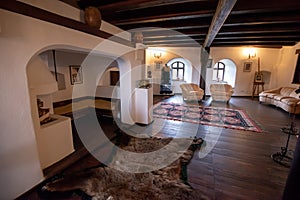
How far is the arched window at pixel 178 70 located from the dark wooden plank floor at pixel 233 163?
231 inches

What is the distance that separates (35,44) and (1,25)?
12.1 inches

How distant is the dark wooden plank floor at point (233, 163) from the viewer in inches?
73.2

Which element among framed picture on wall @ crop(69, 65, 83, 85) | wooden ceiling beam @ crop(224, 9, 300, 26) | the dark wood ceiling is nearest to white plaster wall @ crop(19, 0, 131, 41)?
the dark wood ceiling

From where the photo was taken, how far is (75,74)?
507cm

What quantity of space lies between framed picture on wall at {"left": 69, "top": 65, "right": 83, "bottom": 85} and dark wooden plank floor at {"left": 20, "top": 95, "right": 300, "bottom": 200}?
2219mm

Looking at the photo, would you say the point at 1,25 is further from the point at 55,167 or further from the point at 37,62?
the point at 55,167

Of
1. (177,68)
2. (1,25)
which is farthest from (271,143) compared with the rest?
(177,68)

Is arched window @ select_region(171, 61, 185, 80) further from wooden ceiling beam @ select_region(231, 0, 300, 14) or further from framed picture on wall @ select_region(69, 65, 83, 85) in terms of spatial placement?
wooden ceiling beam @ select_region(231, 0, 300, 14)

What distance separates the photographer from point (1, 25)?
1.37 meters

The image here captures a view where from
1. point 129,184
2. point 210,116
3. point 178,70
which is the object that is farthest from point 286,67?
point 129,184

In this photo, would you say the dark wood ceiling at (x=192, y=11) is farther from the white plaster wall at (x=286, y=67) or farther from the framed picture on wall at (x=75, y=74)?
the white plaster wall at (x=286, y=67)

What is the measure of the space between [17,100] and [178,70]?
28.3 feet

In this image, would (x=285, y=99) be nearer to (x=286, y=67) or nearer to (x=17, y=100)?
(x=286, y=67)

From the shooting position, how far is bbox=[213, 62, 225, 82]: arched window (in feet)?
29.5
